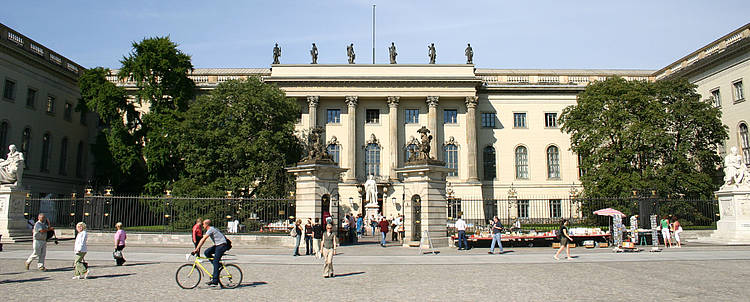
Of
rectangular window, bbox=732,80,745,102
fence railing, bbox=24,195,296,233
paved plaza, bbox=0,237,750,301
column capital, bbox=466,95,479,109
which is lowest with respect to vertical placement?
paved plaza, bbox=0,237,750,301

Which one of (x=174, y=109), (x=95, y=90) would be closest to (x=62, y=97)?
(x=95, y=90)

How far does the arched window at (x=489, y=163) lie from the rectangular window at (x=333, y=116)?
15.5 metres

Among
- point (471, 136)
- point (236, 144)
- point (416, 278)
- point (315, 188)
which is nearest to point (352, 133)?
point (471, 136)

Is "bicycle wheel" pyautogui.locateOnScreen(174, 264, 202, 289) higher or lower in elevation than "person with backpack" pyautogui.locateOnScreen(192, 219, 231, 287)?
lower

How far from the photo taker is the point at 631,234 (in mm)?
23656

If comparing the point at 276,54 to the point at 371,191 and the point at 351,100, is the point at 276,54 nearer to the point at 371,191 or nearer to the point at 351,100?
the point at 351,100

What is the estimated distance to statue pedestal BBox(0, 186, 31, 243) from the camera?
2434cm

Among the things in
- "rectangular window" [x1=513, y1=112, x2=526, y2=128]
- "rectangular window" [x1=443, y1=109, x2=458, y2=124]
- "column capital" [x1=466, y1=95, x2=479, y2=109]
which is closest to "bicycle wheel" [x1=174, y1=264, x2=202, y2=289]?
"column capital" [x1=466, y1=95, x2=479, y2=109]

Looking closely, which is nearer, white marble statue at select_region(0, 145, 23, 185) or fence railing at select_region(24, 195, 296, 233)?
white marble statue at select_region(0, 145, 23, 185)

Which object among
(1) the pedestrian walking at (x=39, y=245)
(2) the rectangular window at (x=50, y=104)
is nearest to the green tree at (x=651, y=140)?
(1) the pedestrian walking at (x=39, y=245)

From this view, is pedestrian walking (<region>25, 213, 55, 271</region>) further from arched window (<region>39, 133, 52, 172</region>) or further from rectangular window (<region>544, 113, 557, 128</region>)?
rectangular window (<region>544, 113, 557, 128</region>)

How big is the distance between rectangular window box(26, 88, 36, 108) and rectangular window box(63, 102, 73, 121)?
4.51 m

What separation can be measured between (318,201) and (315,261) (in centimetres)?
496

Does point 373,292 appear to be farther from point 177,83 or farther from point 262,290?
point 177,83
